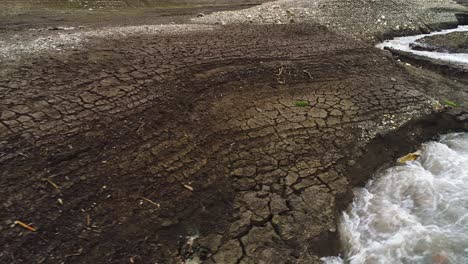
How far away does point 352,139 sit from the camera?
5219 mm

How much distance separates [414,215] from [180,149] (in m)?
2.89

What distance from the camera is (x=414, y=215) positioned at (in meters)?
4.38

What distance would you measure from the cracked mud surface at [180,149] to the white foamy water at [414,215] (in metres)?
0.32

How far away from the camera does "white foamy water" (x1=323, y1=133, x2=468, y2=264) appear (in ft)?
12.8

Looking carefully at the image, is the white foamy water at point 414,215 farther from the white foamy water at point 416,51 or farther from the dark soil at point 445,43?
the dark soil at point 445,43

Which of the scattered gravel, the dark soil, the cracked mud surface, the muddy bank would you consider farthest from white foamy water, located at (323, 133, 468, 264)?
the muddy bank

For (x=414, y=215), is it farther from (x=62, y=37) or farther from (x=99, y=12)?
(x=99, y=12)

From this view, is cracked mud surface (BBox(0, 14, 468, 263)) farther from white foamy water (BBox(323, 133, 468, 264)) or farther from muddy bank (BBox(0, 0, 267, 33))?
muddy bank (BBox(0, 0, 267, 33))

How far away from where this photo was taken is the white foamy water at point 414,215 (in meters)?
3.89

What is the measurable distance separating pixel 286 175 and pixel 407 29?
7.55m

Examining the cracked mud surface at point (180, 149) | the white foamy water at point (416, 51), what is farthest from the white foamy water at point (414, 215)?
the white foamy water at point (416, 51)

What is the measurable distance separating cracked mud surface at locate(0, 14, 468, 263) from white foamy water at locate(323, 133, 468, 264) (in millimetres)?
319

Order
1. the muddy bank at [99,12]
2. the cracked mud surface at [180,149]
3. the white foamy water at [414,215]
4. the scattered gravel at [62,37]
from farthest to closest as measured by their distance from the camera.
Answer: the muddy bank at [99,12]
the scattered gravel at [62,37]
the white foamy water at [414,215]
the cracked mud surface at [180,149]

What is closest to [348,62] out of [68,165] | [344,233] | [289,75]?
[289,75]
